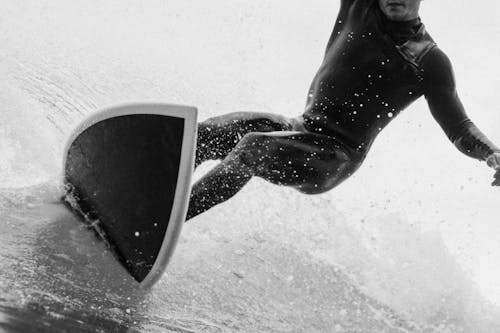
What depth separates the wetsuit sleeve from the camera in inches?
181

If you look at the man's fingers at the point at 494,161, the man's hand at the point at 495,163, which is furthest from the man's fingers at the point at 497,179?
the man's fingers at the point at 494,161

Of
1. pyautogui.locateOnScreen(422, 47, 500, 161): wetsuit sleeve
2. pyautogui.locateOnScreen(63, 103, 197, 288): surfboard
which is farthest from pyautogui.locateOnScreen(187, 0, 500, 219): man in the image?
pyautogui.locateOnScreen(63, 103, 197, 288): surfboard

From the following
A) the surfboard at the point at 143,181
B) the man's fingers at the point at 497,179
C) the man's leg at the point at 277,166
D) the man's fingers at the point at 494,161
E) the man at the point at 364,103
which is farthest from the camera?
the man at the point at 364,103

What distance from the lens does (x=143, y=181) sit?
12.5ft

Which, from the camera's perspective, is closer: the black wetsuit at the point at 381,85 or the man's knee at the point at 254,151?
the man's knee at the point at 254,151

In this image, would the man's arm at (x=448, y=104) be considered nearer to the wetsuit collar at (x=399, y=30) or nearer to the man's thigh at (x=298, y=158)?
the wetsuit collar at (x=399, y=30)

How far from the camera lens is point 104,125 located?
4.23 metres

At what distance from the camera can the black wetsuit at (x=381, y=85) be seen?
15.1ft

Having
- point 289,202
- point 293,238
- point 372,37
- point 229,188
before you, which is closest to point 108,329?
point 229,188

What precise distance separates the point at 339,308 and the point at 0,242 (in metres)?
2.74

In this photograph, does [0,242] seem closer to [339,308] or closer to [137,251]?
[137,251]

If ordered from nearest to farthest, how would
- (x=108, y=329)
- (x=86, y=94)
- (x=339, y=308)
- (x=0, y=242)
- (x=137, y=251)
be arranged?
1. (x=108, y=329)
2. (x=0, y=242)
3. (x=137, y=251)
4. (x=339, y=308)
5. (x=86, y=94)

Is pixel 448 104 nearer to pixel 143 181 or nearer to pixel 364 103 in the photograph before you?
pixel 364 103

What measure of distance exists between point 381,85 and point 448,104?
53 centimetres
